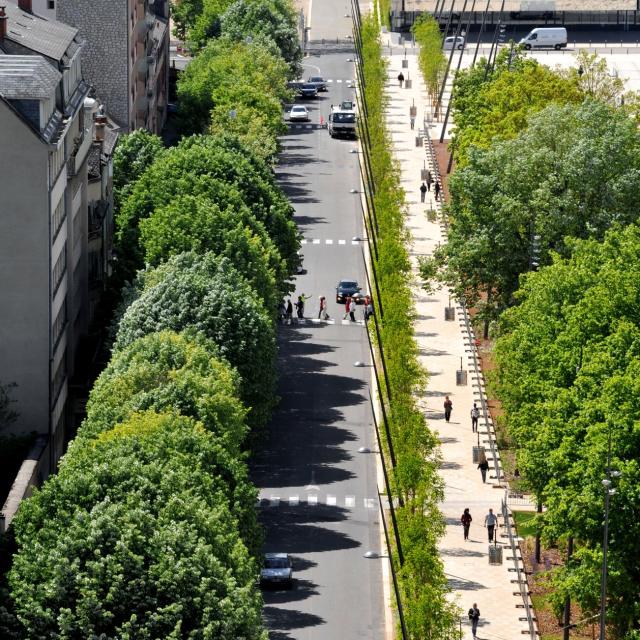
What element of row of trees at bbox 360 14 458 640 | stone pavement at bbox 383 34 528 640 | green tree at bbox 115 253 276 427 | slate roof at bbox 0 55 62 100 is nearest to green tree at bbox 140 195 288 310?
green tree at bbox 115 253 276 427

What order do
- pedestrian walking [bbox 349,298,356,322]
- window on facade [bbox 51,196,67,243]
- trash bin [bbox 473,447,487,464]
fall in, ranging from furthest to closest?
pedestrian walking [bbox 349,298,356,322]
trash bin [bbox 473,447,487,464]
window on facade [bbox 51,196,67,243]

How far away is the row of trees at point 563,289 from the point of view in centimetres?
11069

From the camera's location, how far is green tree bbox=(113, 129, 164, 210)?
171m

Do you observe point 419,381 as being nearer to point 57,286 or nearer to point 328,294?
point 57,286

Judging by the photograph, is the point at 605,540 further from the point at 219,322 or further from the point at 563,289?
the point at 219,322

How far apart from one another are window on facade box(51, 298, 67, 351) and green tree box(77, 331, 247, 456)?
6.20 metres

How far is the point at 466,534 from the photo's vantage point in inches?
5217

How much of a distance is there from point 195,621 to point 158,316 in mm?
40051

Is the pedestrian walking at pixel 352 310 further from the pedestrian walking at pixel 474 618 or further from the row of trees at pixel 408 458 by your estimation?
the pedestrian walking at pixel 474 618

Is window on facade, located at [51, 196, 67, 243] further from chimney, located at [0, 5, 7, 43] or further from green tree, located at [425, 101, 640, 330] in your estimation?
green tree, located at [425, 101, 640, 330]

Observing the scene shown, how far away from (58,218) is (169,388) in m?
19.0

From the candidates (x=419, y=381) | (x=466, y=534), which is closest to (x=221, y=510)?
(x=466, y=534)

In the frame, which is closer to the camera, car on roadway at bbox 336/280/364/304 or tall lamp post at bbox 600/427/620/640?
tall lamp post at bbox 600/427/620/640

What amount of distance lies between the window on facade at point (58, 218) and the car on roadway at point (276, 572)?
2275 cm
